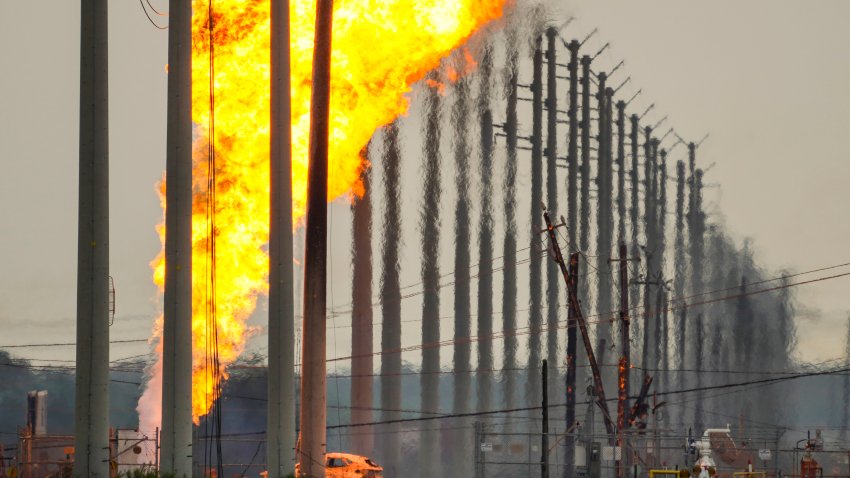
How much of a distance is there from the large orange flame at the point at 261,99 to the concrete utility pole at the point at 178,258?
51.9 ft

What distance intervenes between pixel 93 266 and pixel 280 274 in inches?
364

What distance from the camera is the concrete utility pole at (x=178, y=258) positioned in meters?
36.3

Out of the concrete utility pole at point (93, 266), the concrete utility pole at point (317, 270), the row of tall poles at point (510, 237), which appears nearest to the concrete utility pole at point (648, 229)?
the row of tall poles at point (510, 237)

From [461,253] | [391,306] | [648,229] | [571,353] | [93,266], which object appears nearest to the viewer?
[93,266]

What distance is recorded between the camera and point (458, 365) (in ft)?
305

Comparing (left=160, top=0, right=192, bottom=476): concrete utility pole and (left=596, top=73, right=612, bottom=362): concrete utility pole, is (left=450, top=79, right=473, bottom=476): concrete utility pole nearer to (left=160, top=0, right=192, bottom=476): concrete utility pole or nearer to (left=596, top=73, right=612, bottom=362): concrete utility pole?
(left=596, top=73, right=612, bottom=362): concrete utility pole

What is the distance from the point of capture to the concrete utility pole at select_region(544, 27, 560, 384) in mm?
98625

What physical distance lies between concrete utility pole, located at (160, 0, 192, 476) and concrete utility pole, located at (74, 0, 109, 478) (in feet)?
9.36

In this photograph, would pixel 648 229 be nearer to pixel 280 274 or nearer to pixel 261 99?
pixel 261 99

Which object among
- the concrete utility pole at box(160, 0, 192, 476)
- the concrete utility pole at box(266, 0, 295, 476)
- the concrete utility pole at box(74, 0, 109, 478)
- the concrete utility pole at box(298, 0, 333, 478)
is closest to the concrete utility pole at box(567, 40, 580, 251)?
the concrete utility pole at box(298, 0, 333, 478)

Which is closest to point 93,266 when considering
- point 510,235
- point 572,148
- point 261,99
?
point 261,99

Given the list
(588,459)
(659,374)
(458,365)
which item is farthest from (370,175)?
(659,374)

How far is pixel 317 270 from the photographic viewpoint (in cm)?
5138

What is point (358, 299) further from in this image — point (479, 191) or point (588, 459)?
point (588, 459)
